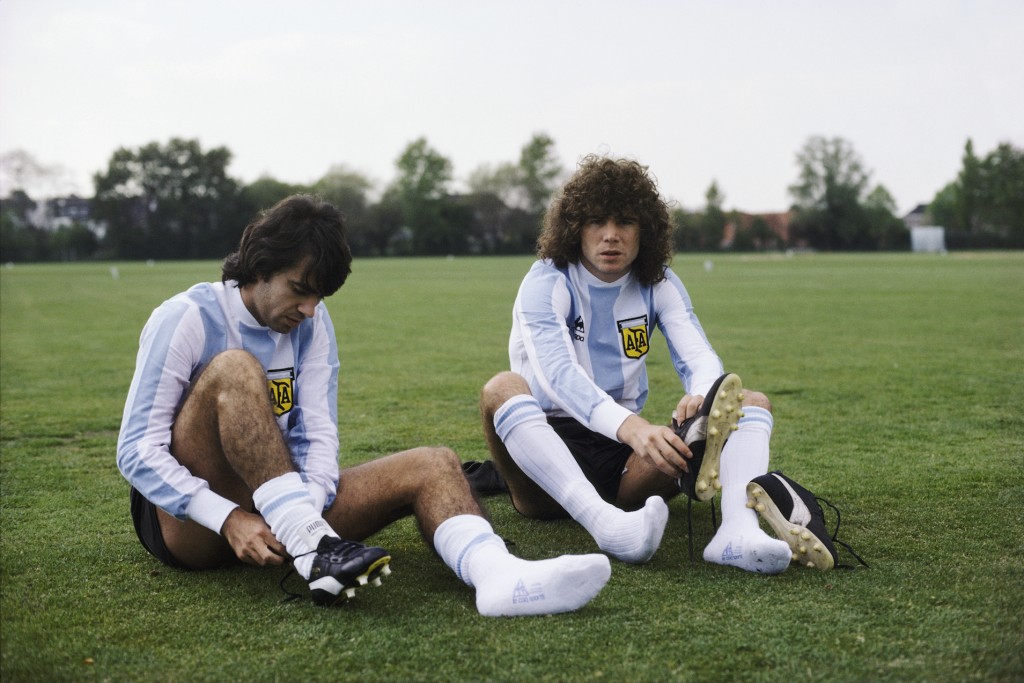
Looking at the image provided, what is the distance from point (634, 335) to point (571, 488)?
0.93 meters

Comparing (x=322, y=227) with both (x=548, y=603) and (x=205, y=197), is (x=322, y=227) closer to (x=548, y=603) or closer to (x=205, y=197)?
(x=548, y=603)

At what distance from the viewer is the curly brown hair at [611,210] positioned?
162 inches

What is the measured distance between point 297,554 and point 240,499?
47 cm

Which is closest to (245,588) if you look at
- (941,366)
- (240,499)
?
(240,499)

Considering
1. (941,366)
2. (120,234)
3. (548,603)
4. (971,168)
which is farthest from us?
(971,168)

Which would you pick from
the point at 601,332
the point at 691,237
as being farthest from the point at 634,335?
the point at 691,237

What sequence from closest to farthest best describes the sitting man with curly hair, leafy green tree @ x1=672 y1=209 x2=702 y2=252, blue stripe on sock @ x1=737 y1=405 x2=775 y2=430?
1. the sitting man with curly hair
2. blue stripe on sock @ x1=737 y1=405 x2=775 y2=430
3. leafy green tree @ x1=672 y1=209 x2=702 y2=252

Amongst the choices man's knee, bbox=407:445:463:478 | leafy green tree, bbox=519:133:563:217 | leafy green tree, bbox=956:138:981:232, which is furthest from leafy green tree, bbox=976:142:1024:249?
man's knee, bbox=407:445:463:478

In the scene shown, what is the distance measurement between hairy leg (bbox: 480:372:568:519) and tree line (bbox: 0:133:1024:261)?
214 feet

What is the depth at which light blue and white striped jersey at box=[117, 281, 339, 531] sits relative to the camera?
313cm

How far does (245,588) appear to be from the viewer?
332 centimetres

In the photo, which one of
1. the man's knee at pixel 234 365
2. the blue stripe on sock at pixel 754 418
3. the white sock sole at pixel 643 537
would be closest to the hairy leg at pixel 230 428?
the man's knee at pixel 234 365

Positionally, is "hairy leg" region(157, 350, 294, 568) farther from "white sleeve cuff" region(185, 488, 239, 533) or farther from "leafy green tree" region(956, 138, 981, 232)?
"leafy green tree" region(956, 138, 981, 232)

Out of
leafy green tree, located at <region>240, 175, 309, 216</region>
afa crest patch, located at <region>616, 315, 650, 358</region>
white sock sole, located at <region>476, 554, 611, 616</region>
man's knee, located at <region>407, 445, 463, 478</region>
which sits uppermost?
leafy green tree, located at <region>240, 175, 309, 216</region>
